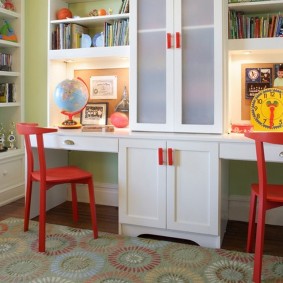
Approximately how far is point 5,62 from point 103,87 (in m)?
1.02

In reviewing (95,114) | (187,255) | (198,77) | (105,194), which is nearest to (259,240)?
(187,255)

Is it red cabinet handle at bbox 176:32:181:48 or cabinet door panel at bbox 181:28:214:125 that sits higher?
red cabinet handle at bbox 176:32:181:48

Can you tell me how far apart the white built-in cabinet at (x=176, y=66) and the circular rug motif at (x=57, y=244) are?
95 centimetres

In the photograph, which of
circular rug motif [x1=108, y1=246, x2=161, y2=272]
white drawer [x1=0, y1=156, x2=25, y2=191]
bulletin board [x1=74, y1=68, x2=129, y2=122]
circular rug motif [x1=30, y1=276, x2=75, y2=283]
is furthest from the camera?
white drawer [x1=0, y1=156, x2=25, y2=191]

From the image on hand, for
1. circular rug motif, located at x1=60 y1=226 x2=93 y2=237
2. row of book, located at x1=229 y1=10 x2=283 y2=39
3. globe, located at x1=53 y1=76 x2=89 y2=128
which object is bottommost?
circular rug motif, located at x1=60 y1=226 x2=93 y2=237

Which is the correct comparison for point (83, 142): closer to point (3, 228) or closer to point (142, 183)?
point (142, 183)

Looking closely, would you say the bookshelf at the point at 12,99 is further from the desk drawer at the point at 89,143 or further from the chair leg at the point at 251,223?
the chair leg at the point at 251,223

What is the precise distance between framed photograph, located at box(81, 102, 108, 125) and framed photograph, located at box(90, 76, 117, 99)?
78 millimetres

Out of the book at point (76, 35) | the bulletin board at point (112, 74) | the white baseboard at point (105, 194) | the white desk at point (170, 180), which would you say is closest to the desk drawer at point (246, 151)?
the white desk at point (170, 180)

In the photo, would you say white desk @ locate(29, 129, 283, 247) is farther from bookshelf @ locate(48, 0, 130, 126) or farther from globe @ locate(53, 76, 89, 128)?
bookshelf @ locate(48, 0, 130, 126)

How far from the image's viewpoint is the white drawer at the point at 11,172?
3.34 m

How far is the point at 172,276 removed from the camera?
198cm

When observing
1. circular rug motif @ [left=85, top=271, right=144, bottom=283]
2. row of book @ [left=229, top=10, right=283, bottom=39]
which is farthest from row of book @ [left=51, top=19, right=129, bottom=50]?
circular rug motif @ [left=85, top=271, right=144, bottom=283]

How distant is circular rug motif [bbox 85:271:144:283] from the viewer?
192cm
